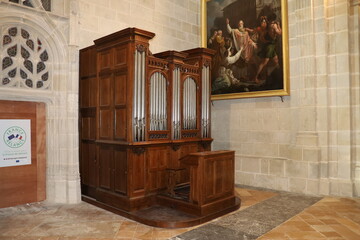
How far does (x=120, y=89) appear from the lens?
5.36m

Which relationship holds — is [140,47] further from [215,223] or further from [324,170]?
[324,170]

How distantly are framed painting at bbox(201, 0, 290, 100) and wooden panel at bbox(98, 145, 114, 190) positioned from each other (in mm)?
3699

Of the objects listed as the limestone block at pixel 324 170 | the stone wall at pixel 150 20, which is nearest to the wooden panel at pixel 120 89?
the stone wall at pixel 150 20

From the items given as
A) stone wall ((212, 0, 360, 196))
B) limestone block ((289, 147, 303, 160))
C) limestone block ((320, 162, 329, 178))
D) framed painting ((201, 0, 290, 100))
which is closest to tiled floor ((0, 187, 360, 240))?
limestone block ((320, 162, 329, 178))

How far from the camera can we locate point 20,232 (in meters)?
4.23

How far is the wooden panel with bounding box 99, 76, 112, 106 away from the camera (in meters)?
5.61

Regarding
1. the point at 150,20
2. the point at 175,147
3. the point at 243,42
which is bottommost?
the point at 175,147

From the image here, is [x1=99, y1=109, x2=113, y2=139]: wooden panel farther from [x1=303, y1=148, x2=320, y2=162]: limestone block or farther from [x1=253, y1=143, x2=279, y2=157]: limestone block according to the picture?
[x1=303, y1=148, x2=320, y2=162]: limestone block

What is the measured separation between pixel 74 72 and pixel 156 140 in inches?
90.1

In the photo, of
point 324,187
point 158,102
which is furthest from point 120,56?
point 324,187

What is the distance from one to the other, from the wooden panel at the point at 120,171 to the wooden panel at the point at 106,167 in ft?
0.57

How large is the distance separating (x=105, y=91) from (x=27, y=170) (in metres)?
2.17

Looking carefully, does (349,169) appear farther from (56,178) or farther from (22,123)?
(22,123)

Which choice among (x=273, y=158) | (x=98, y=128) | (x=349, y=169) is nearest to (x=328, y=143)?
(x=349, y=169)
